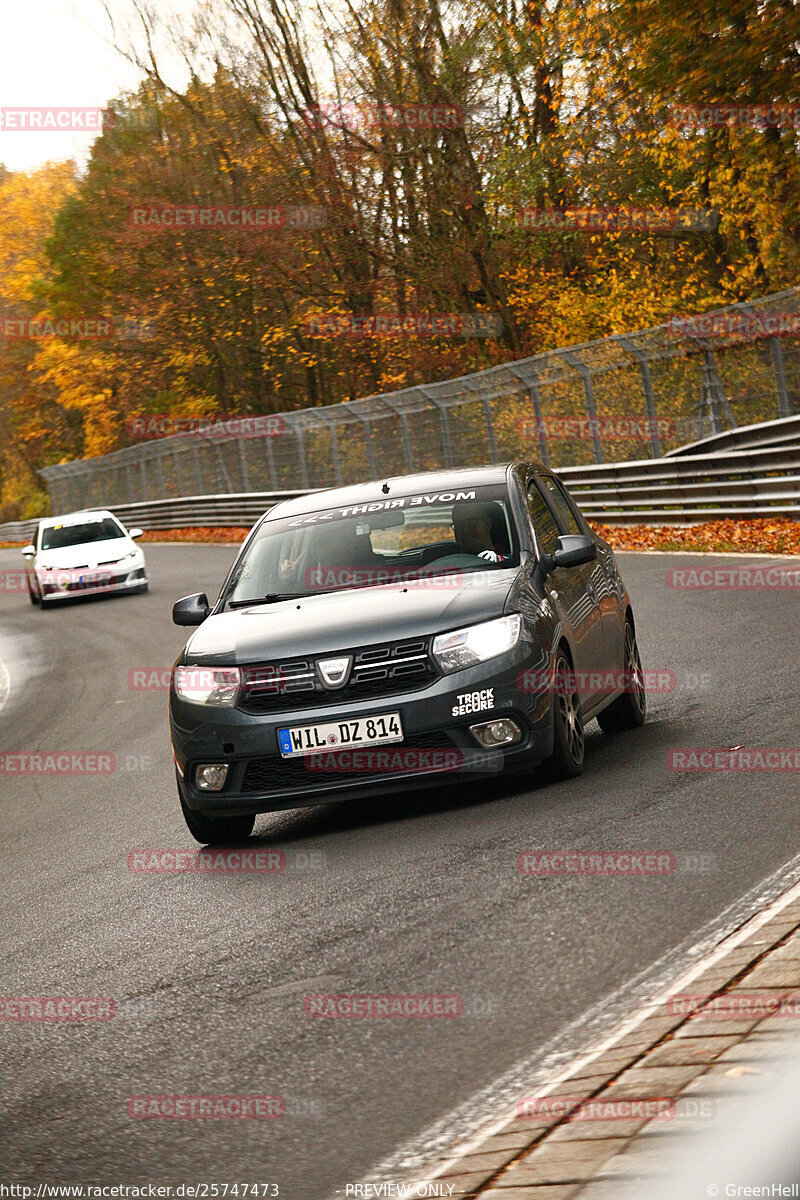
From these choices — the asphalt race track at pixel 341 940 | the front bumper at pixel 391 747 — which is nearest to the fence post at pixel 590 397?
the asphalt race track at pixel 341 940

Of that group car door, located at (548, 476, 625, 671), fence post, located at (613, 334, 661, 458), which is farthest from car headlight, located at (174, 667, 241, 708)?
fence post, located at (613, 334, 661, 458)

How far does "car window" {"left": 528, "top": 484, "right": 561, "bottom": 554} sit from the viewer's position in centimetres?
825

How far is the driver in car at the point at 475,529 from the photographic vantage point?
8.09 m

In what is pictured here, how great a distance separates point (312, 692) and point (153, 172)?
139 ft

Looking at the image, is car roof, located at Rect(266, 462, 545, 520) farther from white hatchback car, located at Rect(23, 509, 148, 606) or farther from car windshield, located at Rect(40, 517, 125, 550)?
car windshield, located at Rect(40, 517, 125, 550)

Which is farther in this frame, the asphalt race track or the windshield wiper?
the windshield wiper

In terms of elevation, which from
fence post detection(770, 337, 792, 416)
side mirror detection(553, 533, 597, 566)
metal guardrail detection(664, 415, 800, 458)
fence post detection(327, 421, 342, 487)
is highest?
fence post detection(327, 421, 342, 487)

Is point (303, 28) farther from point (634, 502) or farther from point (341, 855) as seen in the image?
point (341, 855)

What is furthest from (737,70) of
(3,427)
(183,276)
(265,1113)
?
(3,427)

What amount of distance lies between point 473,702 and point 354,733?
21.5 inches

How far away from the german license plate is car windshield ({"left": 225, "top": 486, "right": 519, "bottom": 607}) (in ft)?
3.75

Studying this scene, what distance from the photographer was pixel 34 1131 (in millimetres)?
3920

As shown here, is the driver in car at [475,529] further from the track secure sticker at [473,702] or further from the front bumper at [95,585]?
the front bumper at [95,585]

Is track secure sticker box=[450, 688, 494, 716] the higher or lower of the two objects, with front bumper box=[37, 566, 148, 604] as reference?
lower
